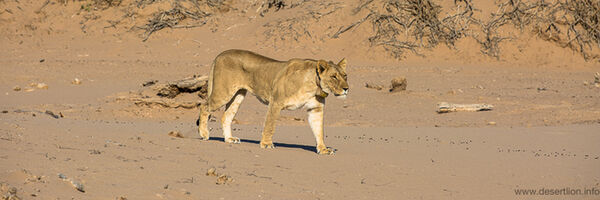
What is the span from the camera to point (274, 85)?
1173 centimetres

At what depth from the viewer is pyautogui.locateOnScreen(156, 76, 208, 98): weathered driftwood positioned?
21938 mm

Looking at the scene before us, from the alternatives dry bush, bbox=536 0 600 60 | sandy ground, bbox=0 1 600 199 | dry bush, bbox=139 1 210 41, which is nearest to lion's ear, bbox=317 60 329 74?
sandy ground, bbox=0 1 600 199

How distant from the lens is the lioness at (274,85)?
440 inches

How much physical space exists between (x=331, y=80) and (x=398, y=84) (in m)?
13.0

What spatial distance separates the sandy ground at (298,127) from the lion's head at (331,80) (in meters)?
0.95

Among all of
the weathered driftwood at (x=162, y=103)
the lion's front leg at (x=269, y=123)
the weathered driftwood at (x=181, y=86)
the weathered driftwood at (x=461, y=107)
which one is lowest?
the lion's front leg at (x=269, y=123)

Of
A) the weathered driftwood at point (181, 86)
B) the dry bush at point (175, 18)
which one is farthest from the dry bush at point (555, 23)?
the weathered driftwood at point (181, 86)

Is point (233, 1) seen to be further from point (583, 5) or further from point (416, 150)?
point (416, 150)

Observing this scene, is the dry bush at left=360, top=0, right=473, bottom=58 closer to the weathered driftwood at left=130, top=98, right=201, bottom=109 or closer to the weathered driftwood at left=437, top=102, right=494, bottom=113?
the weathered driftwood at left=437, top=102, right=494, bottom=113

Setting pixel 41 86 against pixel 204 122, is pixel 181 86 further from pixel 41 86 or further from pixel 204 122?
pixel 204 122

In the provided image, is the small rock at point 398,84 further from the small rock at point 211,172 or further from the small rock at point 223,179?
the small rock at point 223,179

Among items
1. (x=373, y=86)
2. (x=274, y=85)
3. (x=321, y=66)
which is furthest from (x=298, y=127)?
(x=373, y=86)

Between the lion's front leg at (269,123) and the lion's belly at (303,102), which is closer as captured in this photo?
the lion's belly at (303,102)

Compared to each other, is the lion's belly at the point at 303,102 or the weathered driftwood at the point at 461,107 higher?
the weathered driftwood at the point at 461,107
